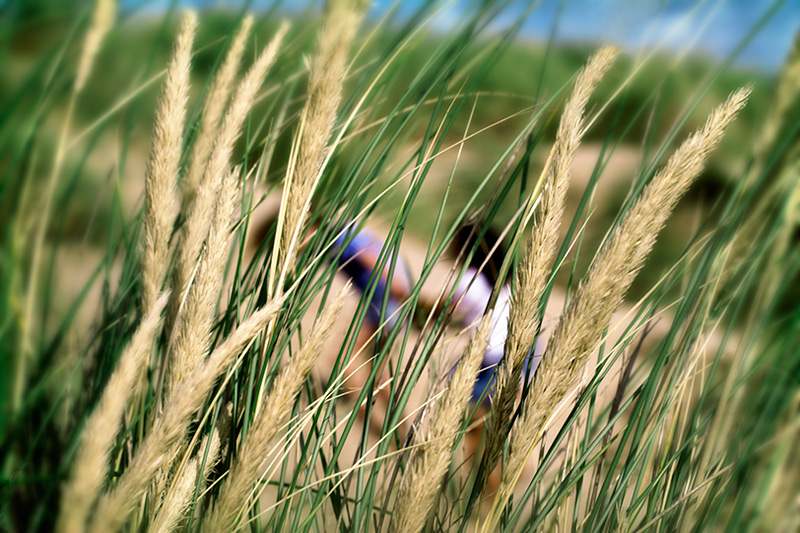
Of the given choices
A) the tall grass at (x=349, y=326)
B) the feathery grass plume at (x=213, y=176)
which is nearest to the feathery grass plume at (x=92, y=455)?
the tall grass at (x=349, y=326)

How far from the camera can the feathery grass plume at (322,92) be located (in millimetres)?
281

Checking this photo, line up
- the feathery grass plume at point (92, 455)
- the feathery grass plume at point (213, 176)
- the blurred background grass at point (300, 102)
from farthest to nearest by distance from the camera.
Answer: the blurred background grass at point (300, 102)
the feathery grass plume at point (213, 176)
the feathery grass plume at point (92, 455)

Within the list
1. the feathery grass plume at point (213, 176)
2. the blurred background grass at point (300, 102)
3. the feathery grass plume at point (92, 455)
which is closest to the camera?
the feathery grass plume at point (92, 455)

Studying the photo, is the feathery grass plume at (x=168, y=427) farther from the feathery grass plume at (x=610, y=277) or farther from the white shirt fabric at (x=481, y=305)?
the white shirt fabric at (x=481, y=305)

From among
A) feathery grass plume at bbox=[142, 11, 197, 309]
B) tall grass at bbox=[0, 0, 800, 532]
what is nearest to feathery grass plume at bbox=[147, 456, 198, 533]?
tall grass at bbox=[0, 0, 800, 532]

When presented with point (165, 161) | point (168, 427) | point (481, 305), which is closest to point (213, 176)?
point (165, 161)

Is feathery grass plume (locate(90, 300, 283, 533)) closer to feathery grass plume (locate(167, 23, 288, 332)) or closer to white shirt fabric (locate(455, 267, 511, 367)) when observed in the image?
feathery grass plume (locate(167, 23, 288, 332))

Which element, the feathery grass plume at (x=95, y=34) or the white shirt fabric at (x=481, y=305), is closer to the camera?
the feathery grass plume at (x=95, y=34)

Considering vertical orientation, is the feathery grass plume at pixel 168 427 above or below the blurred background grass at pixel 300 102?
below

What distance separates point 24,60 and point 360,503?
0.93 m

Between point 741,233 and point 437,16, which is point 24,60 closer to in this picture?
point 437,16

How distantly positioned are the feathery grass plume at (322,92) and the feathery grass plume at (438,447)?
4.6 inches

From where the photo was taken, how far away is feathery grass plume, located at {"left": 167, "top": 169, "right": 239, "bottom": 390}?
10.7 inches

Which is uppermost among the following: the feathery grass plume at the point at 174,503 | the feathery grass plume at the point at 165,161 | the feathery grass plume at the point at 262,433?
the feathery grass plume at the point at 165,161
